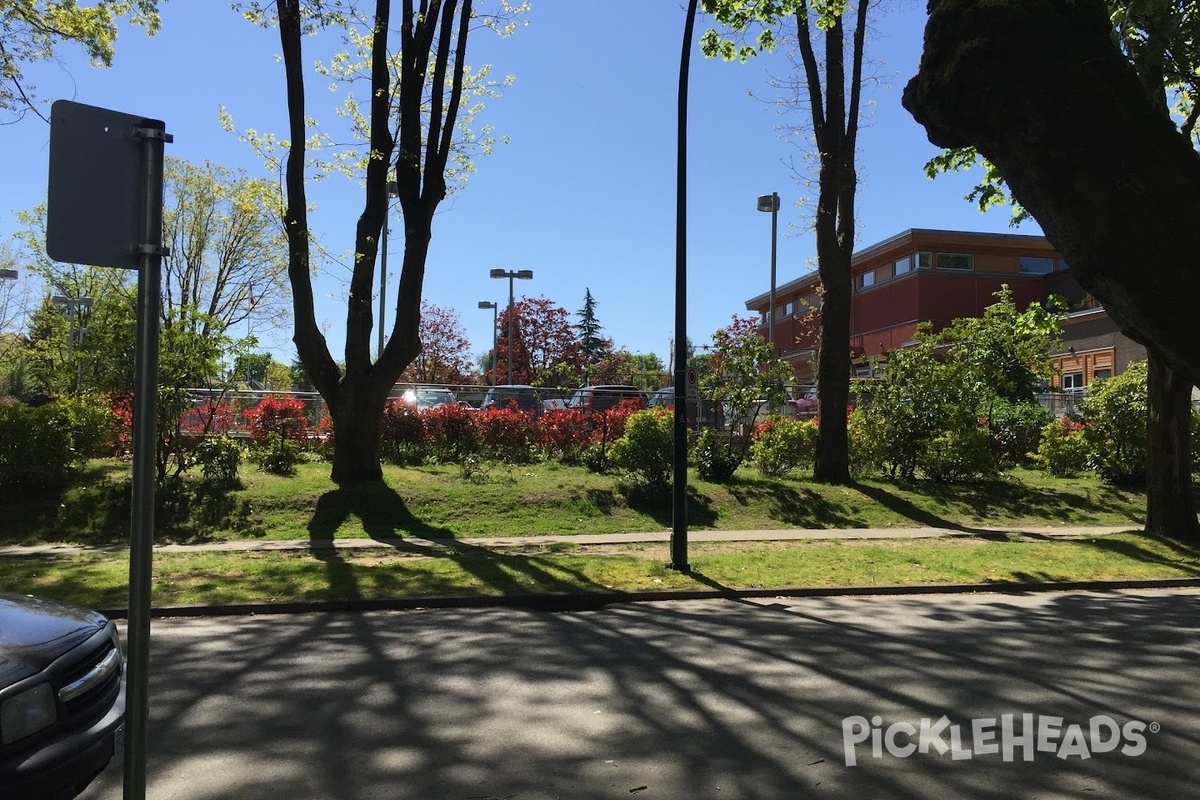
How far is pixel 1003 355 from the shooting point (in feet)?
71.6

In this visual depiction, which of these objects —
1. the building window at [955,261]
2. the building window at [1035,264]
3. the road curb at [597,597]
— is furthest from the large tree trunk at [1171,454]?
the building window at [1035,264]

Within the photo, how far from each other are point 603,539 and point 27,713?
10248mm

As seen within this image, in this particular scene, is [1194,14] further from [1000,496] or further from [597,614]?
[1000,496]

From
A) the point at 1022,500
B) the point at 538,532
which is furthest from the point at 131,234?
the point at 1022,500

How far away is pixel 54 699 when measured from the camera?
10.7 ft

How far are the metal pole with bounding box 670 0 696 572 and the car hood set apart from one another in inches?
292

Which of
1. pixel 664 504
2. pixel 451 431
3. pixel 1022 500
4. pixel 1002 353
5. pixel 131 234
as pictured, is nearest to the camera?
pixel 131 234

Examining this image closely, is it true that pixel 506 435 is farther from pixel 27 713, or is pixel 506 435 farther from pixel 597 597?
pixel 27 713

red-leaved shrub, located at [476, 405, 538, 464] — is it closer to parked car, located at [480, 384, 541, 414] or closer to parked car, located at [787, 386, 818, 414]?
parked car, located at [480, 384, 541, 414]

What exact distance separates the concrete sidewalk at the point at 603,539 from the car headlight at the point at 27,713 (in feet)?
29.6

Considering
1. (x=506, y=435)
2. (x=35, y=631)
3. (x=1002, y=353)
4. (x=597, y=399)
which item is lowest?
(x=35, y=631)

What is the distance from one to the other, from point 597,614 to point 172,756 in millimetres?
4723

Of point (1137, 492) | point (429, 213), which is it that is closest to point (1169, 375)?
point (1137, 492)

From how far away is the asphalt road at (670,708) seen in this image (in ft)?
13.6
